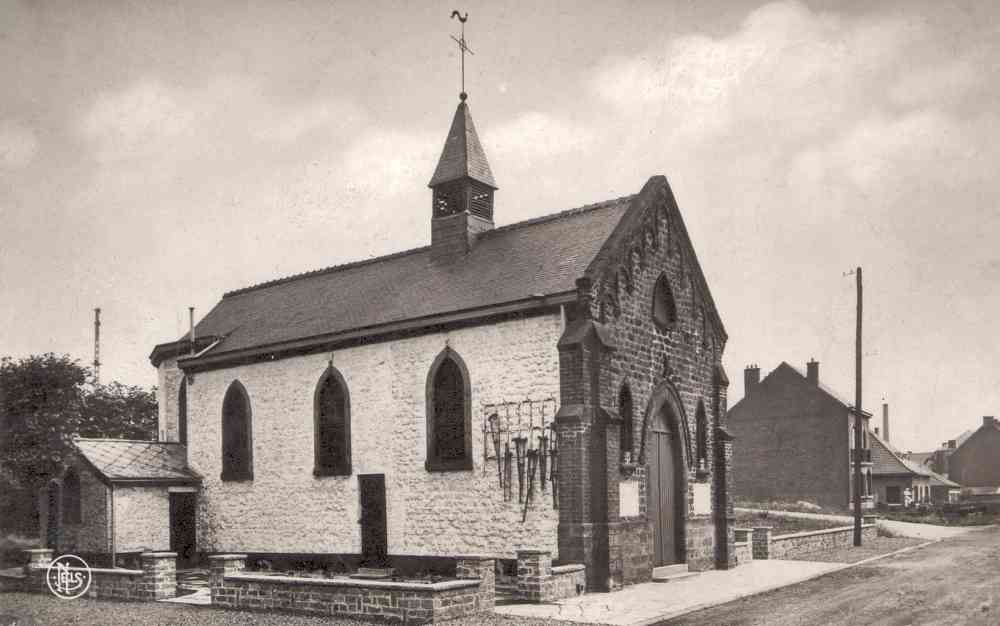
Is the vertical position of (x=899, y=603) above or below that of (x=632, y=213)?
below

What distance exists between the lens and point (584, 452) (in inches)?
715

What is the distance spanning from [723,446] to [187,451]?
A: 1470 centimetres

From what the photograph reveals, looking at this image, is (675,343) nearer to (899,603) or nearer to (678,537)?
(678,537)

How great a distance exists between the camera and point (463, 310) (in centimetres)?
2036

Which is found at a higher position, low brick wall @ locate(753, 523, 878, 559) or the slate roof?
the slate roof

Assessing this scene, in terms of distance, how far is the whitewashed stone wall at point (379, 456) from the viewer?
19.4 metres

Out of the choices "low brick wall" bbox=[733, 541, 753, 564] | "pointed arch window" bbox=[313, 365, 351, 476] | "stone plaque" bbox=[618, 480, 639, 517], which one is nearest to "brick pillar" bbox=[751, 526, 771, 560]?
"low brick wall" bbox=[733, 541, 753, 564]

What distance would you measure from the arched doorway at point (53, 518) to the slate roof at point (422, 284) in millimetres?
5361

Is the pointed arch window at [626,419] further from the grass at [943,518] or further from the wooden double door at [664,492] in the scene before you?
the grass at [943,518]

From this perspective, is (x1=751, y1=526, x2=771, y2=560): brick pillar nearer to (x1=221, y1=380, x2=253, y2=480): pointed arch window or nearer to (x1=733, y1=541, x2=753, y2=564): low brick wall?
(x1=733, y1=541, x2=753, y2=564): low brick wall

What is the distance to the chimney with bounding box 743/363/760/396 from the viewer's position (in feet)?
187

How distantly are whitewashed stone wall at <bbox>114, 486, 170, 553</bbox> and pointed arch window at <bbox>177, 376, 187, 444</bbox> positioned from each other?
127 inches

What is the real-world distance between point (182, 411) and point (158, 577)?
1121cm

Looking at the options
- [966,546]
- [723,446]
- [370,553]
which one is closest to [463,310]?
[370,553]
